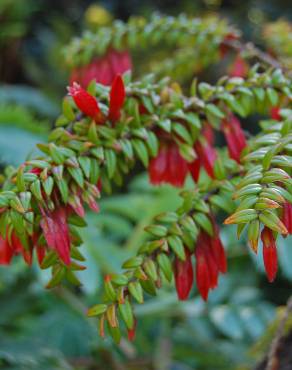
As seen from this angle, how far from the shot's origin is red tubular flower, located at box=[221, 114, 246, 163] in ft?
2.92

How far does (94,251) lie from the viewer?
1742 mm

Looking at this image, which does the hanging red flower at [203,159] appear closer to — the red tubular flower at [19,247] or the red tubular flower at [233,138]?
the red tubular flower at [233,138]

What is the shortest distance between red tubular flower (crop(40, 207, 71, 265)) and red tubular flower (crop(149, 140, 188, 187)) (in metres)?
0.20

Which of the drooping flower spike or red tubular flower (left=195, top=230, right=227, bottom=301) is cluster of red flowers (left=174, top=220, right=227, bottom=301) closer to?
red tubular flower (left=195, top=230, right=227, bottom=301)

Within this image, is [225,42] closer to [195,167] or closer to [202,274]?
[195,167]

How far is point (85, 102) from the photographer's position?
0.77m

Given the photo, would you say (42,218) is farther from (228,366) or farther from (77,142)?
(228,366)

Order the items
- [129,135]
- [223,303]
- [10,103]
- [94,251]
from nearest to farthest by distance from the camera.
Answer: [129,135] → [94,251] → [223,303] → [10,103]

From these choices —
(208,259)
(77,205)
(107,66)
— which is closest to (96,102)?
(77,205)

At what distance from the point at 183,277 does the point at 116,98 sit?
0.77 feet

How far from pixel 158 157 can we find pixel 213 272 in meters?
0.18

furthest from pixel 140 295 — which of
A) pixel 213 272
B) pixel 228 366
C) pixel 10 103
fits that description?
pixel 10 103

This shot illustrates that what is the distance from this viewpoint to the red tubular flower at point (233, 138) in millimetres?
889

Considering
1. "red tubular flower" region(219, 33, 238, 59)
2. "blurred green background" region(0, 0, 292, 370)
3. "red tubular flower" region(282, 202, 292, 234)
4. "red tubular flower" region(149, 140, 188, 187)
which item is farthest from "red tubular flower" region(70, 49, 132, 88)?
"red tubular flower" region(282, 202, 292, 234)
